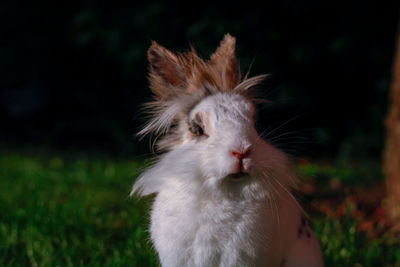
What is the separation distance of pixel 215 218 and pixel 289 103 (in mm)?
4542

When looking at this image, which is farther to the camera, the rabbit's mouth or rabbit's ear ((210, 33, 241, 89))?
rabbit's ear ((210, 33, 241, 89))

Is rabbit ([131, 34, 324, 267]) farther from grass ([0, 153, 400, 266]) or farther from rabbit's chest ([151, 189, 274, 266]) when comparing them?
grass ([0, 153, 400, 266])

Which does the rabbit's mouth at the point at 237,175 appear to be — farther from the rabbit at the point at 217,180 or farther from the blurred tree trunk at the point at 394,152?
the blurred tree trunk at the point at 394,152

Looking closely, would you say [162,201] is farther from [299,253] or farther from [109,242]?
[109,242]

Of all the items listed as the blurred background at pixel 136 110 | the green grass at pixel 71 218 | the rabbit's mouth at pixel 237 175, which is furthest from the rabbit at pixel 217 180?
the green grass at pixel 71 218

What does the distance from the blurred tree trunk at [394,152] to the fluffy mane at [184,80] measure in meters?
2.48

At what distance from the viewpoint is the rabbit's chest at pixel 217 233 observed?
197cm

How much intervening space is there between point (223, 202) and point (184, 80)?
67cm

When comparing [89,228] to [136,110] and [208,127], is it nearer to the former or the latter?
[208,127]

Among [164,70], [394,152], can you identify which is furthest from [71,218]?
[394,152]

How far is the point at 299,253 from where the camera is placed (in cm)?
220

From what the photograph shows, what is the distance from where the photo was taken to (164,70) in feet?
7.38

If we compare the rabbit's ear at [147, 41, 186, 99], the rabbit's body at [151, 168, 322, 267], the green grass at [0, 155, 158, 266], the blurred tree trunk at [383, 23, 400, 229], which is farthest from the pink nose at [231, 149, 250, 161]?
the blurred tree trunk at [383, 23, 400, 229]

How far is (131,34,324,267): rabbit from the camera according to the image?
1968 mm
